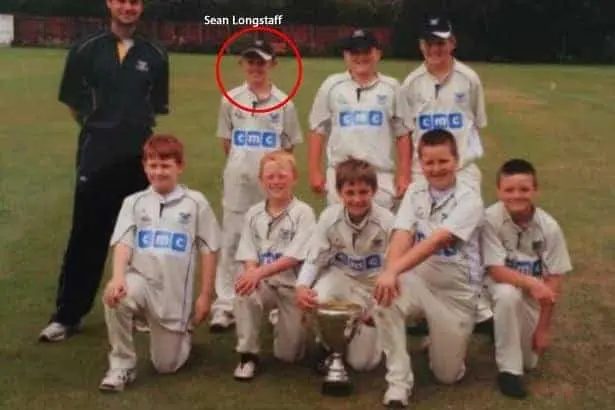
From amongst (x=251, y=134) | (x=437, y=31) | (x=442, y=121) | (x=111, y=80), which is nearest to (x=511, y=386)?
(x=442, y=121)

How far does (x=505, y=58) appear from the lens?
47625 mm

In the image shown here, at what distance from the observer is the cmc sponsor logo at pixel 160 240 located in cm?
550

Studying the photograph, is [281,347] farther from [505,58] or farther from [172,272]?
[505,58]

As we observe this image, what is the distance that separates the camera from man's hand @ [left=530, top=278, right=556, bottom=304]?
5164 millimetres

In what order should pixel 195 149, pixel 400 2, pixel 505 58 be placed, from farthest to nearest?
pixel 400 2 → pixel 505 58 → pixel 195 149

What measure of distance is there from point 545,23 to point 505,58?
2.54 m

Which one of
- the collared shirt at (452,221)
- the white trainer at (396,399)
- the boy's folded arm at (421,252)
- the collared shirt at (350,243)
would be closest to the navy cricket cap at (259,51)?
the collared shirt at (350,243)

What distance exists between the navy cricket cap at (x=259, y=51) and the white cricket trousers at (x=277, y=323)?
151cm

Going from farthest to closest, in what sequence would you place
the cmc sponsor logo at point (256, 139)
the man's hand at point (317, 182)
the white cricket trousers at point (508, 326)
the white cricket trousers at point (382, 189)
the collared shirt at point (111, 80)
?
the cmc sponsor logo at point (256, 139), the man's hand at point (317, 182), the white cricket trousers at point (382, 189), the collared shirt at point (111, 80), the white cricket trousers at point (508, 326)

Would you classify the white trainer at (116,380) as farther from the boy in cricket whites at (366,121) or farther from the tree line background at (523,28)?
the tree line background at (523,28)

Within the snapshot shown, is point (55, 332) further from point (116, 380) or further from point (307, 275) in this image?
point (307, 275)

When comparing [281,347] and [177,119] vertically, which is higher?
[177,119]

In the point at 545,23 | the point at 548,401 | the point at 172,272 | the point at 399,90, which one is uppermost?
the point at 545,23

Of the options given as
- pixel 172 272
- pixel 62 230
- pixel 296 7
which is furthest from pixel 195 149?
pixel 296 7
